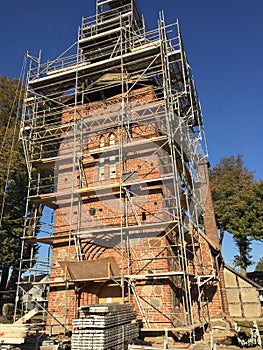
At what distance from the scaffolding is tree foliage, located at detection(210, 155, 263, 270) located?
32.8 feet

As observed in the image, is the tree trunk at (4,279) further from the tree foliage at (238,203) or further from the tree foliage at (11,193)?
the tree foliage at (238,203)

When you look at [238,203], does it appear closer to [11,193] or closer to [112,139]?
[112,139]

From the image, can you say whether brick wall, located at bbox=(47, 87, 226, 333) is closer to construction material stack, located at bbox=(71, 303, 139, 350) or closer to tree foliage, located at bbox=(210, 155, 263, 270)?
construction material stack, located at bbox=(71, 303, 139, 350)

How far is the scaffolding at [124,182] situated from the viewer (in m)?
11.5

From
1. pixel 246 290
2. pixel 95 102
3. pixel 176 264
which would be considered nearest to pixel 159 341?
pixel 176 264

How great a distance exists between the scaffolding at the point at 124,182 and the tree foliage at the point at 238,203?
1000 cm

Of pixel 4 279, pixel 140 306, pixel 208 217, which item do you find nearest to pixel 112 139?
pixel 140 306

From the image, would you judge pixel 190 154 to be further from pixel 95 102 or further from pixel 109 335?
pixel 109 335

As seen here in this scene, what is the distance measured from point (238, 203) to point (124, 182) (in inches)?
831

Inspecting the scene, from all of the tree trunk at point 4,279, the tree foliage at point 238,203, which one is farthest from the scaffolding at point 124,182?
the tree foliage at point 238,203

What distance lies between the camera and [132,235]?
1239 cm

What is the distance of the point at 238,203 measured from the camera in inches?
1200

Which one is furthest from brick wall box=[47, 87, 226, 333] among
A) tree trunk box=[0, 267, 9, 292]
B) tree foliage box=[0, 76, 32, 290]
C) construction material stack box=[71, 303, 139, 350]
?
tree trunk box=[0, 267, 9, 292]

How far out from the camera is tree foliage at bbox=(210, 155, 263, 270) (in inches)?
1028
